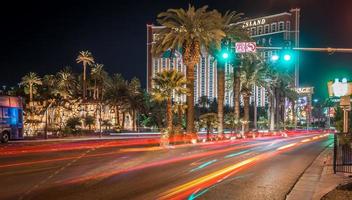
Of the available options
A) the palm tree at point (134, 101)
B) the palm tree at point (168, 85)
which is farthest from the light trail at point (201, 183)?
the palm tree at point (134, 101)

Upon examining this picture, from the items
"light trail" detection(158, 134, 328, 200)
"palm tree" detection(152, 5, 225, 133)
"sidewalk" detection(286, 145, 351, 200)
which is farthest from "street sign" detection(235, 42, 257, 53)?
"palm tree" detection(152, 5, 225, 133)

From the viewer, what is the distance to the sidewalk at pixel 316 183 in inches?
493

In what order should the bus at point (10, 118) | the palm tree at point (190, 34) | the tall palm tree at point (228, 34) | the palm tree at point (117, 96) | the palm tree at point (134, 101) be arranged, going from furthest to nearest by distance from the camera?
the palm tree at point (134, 101), the palm tree at point (117, 96), the tall palm tree at point (228, 34), the palm tree at point (190, 34), the bus at point (10, 118)

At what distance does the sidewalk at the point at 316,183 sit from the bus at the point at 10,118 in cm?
2710

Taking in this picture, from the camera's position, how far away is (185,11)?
4431 cm

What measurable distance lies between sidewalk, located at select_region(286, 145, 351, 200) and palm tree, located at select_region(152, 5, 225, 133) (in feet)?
84.3

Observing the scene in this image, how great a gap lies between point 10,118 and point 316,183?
1200 inches

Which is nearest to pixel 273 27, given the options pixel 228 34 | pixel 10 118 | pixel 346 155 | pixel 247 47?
pixel 228 34

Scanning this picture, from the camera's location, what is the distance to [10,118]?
39.9 meters

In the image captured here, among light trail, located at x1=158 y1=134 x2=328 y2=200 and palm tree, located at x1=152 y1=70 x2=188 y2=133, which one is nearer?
light trail, located at x1=158 y1=134 x2=328 y2=200

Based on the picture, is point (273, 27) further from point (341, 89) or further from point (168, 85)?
point (341, 89)

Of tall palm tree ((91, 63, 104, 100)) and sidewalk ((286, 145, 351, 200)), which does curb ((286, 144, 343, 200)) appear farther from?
tall palm tree ((91, 63, 104, 100))

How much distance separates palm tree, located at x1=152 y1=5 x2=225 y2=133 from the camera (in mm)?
43656

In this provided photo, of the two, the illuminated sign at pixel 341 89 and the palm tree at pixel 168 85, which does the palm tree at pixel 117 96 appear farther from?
the illuminated sign at pixel 341 89
